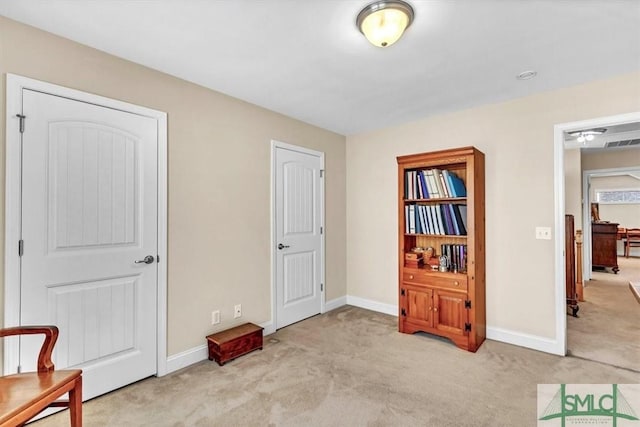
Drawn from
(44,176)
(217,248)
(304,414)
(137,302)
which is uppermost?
(44,176)

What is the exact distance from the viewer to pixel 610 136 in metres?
4.19

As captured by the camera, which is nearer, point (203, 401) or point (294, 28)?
point (294, 28)

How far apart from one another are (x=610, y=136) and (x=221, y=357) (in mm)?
5661

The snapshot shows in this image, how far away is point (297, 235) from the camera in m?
3.58

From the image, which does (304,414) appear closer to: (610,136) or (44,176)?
(44,176)

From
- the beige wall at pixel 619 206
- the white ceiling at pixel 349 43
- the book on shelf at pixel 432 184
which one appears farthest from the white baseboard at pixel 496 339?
the beige wall at pixel 619 206

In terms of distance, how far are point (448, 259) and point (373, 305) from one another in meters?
1.30

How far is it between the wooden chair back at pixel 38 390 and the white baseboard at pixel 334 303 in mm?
2757

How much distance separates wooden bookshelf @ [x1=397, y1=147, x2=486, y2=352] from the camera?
2.83m

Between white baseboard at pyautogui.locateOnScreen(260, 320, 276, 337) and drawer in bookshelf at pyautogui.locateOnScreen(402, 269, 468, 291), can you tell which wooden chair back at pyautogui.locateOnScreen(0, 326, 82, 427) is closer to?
white baseboard at pyautogui.locateOnScreen(260, 320, 276, 337)

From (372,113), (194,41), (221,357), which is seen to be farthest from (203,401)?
(372,113)

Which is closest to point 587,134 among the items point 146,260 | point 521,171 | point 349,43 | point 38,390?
point 521,171

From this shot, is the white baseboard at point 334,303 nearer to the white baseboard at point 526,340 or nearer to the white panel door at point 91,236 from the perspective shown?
the white baseboard at point 526,340

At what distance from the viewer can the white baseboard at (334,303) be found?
3946 mm
